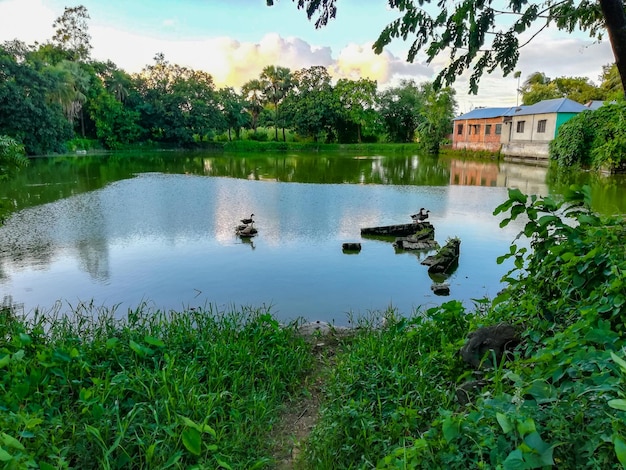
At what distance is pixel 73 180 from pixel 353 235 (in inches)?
521

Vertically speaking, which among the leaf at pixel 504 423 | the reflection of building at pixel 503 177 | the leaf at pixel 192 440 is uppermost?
the leaf at pixel 504 423

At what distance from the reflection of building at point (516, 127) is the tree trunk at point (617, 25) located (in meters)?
25.1

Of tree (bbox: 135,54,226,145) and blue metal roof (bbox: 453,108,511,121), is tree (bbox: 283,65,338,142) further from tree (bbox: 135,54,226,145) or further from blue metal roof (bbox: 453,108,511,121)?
blue metal roof (bbox: 453,108,511,121)

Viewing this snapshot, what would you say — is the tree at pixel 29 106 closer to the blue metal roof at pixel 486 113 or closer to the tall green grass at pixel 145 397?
the tall green grass at pixel 145 397

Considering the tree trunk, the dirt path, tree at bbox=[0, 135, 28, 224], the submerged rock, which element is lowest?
the submerged rock

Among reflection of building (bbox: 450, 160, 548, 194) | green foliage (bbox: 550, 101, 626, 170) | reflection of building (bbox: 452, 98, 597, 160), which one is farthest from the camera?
reflection of building (bbox: 452, 98, 597, 160)

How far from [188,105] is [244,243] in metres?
35.7

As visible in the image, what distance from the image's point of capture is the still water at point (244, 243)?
18.9ft

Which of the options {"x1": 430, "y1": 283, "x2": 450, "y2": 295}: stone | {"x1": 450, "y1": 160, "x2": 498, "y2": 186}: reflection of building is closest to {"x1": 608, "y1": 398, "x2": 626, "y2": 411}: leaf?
{"x1": 430, "y1": 283, "x2": 450, "y2": 295}: stone

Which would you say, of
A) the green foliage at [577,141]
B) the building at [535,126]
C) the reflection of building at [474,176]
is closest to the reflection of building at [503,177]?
the reflection of building at [474,176]

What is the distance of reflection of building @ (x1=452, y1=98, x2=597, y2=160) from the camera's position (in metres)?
25.1

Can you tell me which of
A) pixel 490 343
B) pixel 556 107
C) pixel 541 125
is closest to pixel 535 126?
pixel 541 125

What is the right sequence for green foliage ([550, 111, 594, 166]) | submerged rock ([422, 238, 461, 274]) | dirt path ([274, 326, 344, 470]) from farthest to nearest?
green foliage ([550, 111, 594, 166])
submerged rock ([422, 238, 461, 274])
dirt path ([274, 326, 344, 470])

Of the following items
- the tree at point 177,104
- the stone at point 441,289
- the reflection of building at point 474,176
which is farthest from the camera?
the tree at point 177,104
